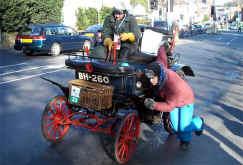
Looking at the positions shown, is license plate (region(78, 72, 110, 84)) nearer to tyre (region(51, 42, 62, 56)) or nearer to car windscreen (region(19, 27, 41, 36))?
car windscreen (region(19, 27, 41, 36))

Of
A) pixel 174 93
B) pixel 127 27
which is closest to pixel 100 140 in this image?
pixel 174 93

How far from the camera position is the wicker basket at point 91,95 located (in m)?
4.33

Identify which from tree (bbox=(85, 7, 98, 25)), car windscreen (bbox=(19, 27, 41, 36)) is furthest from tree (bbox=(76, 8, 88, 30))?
car windscreen (bbox=(19, 27, 41, 36))

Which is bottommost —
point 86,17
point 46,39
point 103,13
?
point 46,39

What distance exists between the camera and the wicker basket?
4.33m

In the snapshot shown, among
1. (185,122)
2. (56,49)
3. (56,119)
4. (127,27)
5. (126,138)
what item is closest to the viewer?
(126,138)

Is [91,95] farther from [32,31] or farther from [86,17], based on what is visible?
[86,17]

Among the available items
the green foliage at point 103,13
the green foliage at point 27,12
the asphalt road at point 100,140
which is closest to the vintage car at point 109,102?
the asphalt road at point 100,140

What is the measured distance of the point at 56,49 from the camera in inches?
659

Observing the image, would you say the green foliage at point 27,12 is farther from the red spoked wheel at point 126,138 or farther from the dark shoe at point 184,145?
the dark shoe at point 184,145

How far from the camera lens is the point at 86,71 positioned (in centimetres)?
474

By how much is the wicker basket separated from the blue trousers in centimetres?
106

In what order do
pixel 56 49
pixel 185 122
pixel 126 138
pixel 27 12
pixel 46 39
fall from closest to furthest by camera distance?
pixel 126 138 < pixel 185 122 < pixel 46 39 < pixel 56 49 < pixel 27 12

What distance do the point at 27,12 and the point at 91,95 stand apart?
20599 mm
